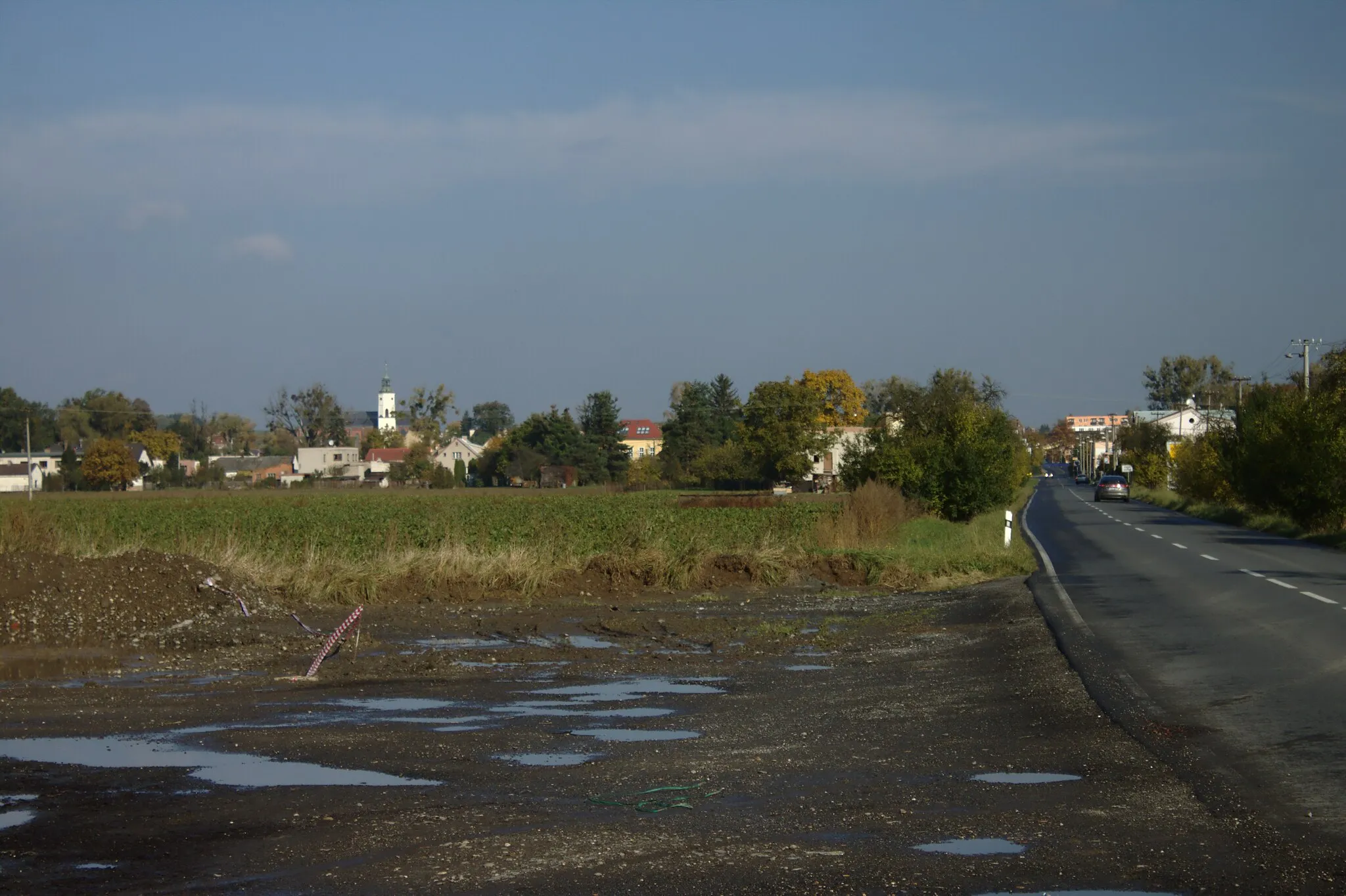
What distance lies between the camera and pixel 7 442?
16188 centimetres

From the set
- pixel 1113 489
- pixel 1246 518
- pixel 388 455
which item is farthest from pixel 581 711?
pixel 388 455

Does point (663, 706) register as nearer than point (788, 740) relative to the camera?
No

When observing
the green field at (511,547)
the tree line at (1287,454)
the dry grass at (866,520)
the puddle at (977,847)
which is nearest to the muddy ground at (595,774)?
the puddle at (977,847)

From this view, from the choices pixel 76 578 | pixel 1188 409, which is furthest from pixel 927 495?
pixel 1188 409

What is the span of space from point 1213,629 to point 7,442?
17250 cm

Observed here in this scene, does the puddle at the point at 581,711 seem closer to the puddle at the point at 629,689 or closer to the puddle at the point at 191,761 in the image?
the puddle at the point at 629,689

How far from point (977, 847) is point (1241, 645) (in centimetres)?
962

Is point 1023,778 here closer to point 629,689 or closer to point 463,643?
point 629,689

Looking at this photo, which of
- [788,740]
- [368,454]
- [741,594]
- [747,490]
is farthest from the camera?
[368,454]

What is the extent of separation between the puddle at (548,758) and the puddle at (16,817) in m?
3.08

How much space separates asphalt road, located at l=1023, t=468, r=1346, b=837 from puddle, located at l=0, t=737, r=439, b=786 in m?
5.78

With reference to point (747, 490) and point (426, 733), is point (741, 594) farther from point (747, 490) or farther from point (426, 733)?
point (747, 490)

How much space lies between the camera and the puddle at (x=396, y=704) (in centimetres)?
1180

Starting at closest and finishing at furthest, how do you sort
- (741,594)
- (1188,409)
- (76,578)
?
(76,578)
(741,594)
(1188,409)
